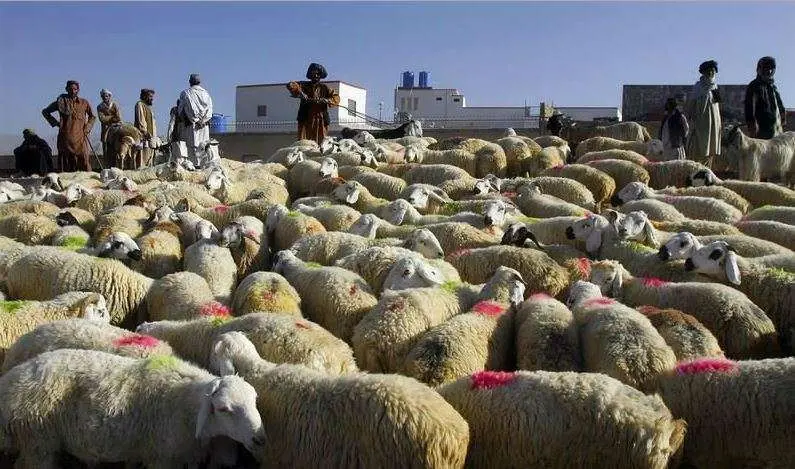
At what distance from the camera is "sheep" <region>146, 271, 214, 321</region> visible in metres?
7.10

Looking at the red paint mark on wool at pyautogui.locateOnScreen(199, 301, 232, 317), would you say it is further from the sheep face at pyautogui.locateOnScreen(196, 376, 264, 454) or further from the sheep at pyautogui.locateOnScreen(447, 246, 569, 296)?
the sheep at pyautogui.locateOnScreen(447, 246, 569, 296)

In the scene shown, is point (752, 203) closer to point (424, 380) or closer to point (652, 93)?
point (424, 380)

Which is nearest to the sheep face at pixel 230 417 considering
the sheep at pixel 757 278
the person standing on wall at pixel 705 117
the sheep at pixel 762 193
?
the sheep at pixel 757 278

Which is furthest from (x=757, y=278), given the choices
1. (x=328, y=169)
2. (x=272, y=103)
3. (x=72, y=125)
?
(x=272, y=103)

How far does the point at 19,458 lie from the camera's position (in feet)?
15.8

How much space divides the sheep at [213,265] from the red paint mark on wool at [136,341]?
202cm

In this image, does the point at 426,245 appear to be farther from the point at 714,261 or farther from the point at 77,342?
the point at 77,342

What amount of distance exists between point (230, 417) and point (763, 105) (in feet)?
44.3

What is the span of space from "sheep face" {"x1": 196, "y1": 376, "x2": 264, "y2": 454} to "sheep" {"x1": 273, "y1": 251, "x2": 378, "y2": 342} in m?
2.36

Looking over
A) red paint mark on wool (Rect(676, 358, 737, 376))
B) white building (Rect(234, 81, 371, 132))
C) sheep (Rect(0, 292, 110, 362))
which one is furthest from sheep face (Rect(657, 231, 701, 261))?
white building (Rect(234, 81, 371, 132))

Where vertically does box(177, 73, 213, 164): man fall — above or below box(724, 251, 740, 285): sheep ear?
above

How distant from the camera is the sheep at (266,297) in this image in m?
6.93

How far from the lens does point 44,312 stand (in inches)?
260

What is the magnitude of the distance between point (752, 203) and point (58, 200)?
34.1 feet
